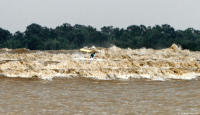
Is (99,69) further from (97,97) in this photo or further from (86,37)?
(86,37)

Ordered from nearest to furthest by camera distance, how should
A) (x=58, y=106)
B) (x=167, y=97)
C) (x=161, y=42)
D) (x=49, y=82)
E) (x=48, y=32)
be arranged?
(x=58, y=106)
(x=167, y=97)
(x=49, y=82)
(x=161, y=42)
(x=48, y=32)

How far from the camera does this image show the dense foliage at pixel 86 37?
6944 cm

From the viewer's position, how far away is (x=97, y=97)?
13.8 metres

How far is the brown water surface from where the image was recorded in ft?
37.4

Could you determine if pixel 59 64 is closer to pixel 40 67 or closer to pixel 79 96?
pixel 40 67

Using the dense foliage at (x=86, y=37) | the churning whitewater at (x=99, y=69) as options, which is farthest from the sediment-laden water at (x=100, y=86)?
the dense foliage at (x=86, y=37)

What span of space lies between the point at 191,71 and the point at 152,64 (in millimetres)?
2262

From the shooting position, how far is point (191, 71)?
21.6 m

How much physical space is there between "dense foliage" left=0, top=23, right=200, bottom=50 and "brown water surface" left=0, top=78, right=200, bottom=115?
4917cm

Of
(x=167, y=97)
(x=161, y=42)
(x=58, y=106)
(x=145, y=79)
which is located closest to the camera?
(x=58, y=106)

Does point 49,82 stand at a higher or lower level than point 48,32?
lower

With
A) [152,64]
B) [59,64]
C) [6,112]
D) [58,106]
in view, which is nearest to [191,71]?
[152,64]

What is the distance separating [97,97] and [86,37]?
68999mm

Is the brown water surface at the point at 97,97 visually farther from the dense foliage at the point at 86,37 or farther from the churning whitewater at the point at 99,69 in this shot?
the dense foliage at the point at 86,37
